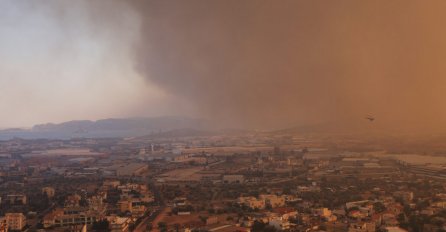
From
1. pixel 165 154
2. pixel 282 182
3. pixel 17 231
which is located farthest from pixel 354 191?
pixel 165 154

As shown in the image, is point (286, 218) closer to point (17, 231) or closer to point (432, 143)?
point (17, 231)

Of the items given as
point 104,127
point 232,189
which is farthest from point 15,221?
point 104,127

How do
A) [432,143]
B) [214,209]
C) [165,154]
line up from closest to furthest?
1. [214,209]
2. [432,143]
3. [165,154]

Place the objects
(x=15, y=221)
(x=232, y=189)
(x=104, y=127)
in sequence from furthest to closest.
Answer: (x=104, y=127) → (x=232, y=189) → (x=15, y=221)

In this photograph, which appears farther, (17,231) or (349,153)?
(349,153)

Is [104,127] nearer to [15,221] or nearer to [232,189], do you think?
[232,189]

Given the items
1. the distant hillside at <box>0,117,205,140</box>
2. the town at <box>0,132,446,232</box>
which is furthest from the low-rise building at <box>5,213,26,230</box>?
the distant hillside at <box>0,117,205,140</box>

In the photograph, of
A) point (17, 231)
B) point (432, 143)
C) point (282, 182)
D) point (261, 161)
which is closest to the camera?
point (17, 231)

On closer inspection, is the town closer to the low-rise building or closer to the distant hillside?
the low-rise building
